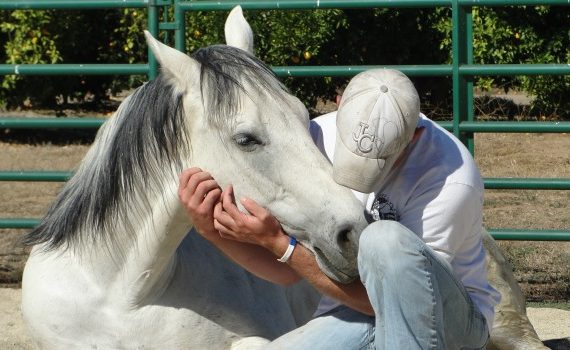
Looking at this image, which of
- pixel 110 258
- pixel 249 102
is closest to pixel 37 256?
pixel 110 258

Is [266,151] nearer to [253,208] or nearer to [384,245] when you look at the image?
[253,208]

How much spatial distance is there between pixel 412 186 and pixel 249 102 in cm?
49

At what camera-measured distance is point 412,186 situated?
2.72 metres

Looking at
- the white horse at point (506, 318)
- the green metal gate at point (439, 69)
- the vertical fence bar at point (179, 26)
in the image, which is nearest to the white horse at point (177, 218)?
the white horse at point (506, 318)

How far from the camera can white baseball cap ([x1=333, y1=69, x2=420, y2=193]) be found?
2498mm

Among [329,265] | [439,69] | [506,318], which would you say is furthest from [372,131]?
[439,69]

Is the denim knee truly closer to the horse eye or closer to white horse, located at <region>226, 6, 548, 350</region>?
the horse eye

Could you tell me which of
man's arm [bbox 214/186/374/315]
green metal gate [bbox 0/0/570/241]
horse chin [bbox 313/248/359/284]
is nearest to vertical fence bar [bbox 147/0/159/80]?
green metal gate [bbox 0/0/570/241]

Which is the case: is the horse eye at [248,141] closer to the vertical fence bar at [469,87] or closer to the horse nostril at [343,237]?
the horse nostril at [343,237]

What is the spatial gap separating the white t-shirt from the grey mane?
406 mm

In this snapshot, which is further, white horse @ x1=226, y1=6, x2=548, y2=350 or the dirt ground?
the dirt ground

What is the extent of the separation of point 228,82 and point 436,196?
62 cm

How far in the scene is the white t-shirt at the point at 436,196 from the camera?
2.68 metres

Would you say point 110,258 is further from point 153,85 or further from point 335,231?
point 335,231
